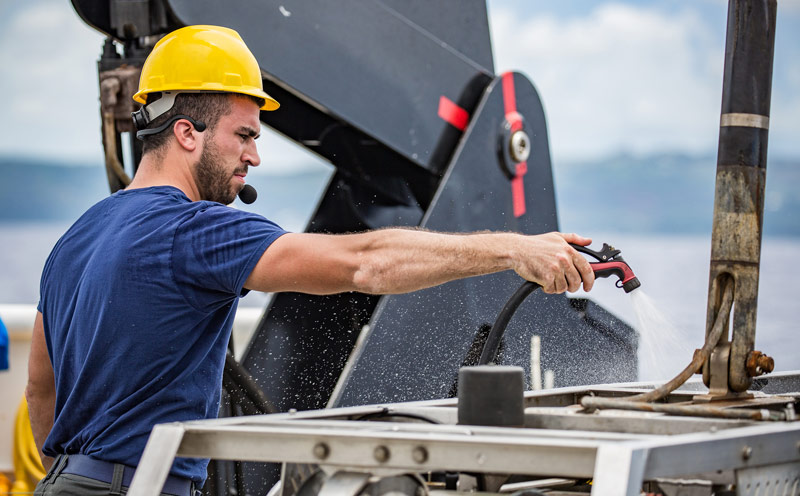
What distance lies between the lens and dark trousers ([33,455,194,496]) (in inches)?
83.0

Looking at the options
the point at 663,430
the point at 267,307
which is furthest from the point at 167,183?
the point at 267,307

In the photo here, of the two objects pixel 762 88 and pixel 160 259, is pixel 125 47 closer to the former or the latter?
pixel 160 259

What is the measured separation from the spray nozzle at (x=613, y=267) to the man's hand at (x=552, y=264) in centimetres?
18

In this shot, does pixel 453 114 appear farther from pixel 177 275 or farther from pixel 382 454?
pixel 382 454

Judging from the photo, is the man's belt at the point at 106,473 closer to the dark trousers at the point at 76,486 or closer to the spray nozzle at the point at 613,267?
the dark trousers at the point at 76,486

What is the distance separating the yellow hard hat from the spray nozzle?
0.87m

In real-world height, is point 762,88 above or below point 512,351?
above

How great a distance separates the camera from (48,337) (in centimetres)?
241

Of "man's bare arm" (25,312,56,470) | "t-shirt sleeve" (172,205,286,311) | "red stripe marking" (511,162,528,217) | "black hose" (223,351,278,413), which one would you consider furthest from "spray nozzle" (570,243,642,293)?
"red stripe marking" (511,162,528,217)

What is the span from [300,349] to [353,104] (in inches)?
38.9

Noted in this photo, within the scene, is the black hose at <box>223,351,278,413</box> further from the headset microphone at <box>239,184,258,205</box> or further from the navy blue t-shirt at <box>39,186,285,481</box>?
the navy blue t-shirt at <box>39,186,285,481</box>

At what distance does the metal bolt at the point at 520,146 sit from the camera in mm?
3926

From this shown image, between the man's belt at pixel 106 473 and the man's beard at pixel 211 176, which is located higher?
the man's beard at pixel 211 176

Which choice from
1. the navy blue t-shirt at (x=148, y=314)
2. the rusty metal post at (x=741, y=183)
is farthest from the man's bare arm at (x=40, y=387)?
the rusty metal post at (x=741, y=183)
